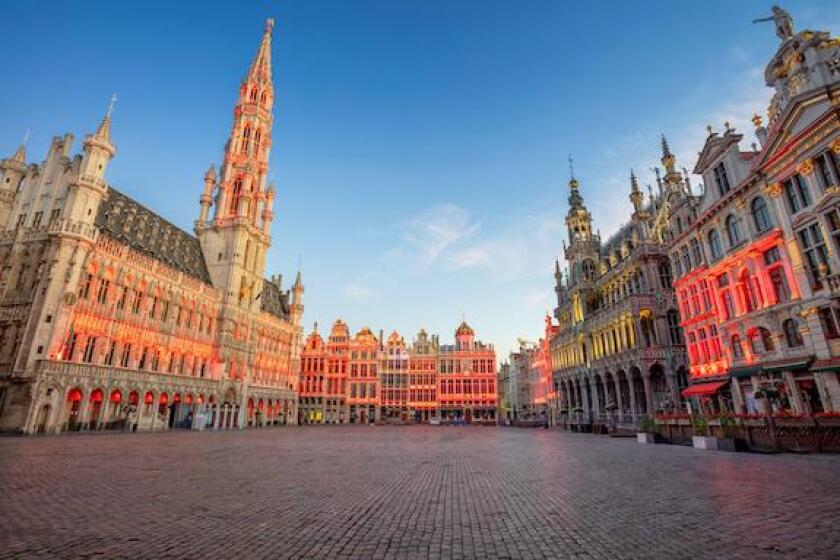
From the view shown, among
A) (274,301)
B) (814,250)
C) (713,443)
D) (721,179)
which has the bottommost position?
(713,443)

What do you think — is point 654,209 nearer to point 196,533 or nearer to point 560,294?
point 560,294

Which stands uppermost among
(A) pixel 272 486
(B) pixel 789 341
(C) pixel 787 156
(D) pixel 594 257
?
(D) pixel 594 257

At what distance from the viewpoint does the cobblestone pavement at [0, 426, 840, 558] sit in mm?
5438

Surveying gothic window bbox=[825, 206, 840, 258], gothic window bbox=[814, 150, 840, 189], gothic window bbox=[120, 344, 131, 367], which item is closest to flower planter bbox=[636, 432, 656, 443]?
gothic window bbox=[825, 206, 840, 258]

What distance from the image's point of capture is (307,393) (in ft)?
266

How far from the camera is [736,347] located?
27859 millimetres

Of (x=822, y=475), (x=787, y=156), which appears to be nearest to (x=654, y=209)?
(x=787, y=156)

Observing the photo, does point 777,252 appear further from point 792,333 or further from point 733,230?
point 792,333

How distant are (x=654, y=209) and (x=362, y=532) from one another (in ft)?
161

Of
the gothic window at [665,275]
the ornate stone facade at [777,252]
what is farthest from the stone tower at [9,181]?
the gothic window at [665,275]

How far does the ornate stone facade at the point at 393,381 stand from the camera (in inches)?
3206

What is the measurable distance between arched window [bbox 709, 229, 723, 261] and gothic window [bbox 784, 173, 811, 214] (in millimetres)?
6500

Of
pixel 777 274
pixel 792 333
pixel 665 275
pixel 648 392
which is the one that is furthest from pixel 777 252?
pixel 648 392

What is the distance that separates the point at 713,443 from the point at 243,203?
61.7 meters
